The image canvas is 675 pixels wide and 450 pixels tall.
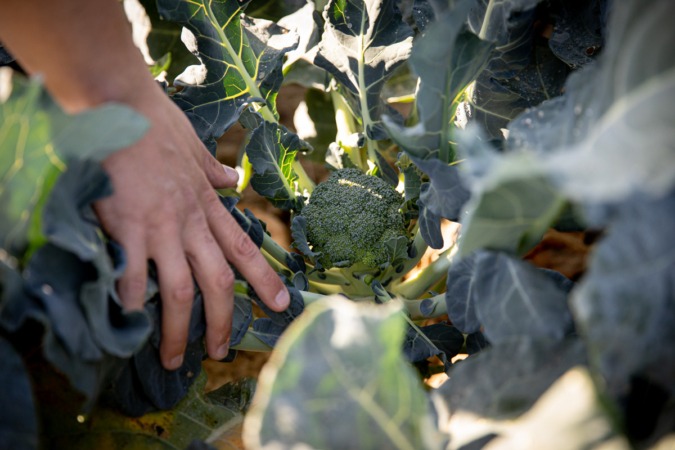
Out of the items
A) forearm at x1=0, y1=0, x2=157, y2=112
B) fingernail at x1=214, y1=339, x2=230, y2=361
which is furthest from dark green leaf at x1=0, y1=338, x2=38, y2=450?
fingernail at x1=214, y1=339, x2=230, y2=361

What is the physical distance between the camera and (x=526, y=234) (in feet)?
2.25

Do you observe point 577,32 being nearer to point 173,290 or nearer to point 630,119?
point 630,119

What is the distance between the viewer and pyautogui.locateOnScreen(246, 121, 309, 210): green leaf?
1231mm

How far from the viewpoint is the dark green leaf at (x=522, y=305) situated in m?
0.71

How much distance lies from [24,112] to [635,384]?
0.73 meters

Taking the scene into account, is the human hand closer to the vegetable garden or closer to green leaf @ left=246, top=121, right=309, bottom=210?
the vegetable garden

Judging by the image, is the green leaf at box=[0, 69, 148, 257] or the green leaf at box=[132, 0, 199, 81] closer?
the green leaf at box=[0, 69, 148, 257]

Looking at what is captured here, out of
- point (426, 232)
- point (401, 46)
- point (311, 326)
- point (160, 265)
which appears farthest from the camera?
point (401, 46)

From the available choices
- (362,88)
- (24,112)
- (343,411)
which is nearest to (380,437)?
(343,411)

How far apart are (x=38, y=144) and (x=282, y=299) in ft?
1.74

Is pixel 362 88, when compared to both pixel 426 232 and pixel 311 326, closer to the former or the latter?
pixel 426 232

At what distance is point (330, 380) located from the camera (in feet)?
1.85

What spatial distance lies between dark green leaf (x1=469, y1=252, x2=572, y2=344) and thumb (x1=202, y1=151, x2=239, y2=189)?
52cm

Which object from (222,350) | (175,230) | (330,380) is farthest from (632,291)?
(222,350)
